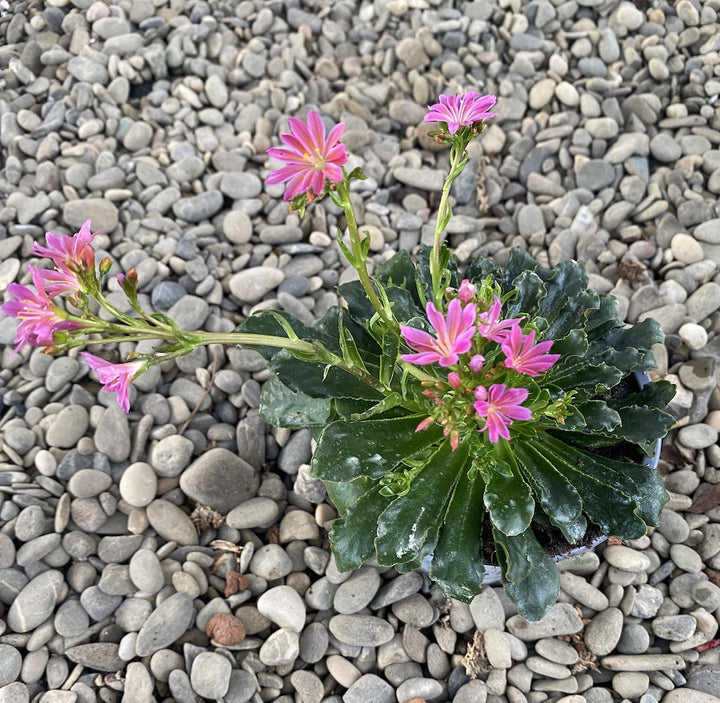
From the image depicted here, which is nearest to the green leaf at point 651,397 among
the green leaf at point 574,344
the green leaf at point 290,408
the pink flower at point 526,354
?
the green leaf at point 574,344

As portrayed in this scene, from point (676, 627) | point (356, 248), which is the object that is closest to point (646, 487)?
point (676, 627)

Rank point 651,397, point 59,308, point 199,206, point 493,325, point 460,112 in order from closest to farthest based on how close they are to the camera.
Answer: point 59,308, point 493,325, point 460,112, point 651,397, point 199,206

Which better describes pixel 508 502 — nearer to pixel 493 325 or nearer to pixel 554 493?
pixel 554 493

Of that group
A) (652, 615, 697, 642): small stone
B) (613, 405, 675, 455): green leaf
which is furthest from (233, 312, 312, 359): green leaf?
(652, 615, 697, 642): small stone

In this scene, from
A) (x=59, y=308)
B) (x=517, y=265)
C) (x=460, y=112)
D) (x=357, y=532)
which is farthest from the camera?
(x=517, y=265)

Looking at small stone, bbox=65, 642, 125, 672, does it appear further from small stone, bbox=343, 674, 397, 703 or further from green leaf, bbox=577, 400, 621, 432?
green leaf, bbox=577, 400, 621, 432

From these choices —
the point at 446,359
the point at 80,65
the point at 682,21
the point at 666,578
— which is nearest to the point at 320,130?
the point at 446,359

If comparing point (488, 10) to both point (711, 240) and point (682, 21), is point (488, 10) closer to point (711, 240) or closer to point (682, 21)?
point (682, 21)
